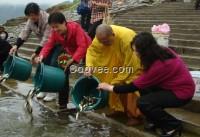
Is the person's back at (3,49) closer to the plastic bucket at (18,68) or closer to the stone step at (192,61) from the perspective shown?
the plastic bucket at (18,68)

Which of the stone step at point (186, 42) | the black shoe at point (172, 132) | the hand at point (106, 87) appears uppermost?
the hand at point (106, 87)

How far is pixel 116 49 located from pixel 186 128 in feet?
4.59

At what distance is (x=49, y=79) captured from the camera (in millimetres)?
7199

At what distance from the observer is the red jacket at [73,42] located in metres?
7.27

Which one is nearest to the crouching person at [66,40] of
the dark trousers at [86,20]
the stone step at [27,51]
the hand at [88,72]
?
the hand at [88,72]

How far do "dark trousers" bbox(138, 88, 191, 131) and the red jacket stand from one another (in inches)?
59.3

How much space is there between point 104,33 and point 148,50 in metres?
0.89

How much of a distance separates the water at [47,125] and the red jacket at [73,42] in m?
0.91

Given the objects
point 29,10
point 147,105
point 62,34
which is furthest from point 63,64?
point 147,105

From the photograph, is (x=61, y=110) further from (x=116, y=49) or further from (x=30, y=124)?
(x=116, y=49)

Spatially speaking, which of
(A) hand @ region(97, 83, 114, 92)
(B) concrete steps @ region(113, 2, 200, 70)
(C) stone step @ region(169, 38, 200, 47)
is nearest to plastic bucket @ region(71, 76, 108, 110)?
(A) hand @ region(97, 83, 114, 92)

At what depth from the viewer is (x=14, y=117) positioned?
298 inches

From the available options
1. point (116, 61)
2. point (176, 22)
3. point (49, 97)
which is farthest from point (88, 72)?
point (176, 22)

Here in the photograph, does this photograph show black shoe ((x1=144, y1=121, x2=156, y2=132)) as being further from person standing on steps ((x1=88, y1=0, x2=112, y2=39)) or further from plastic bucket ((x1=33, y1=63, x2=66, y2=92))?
person standing on steps ((x1=88, y1=0, x2=112, y2=39))
